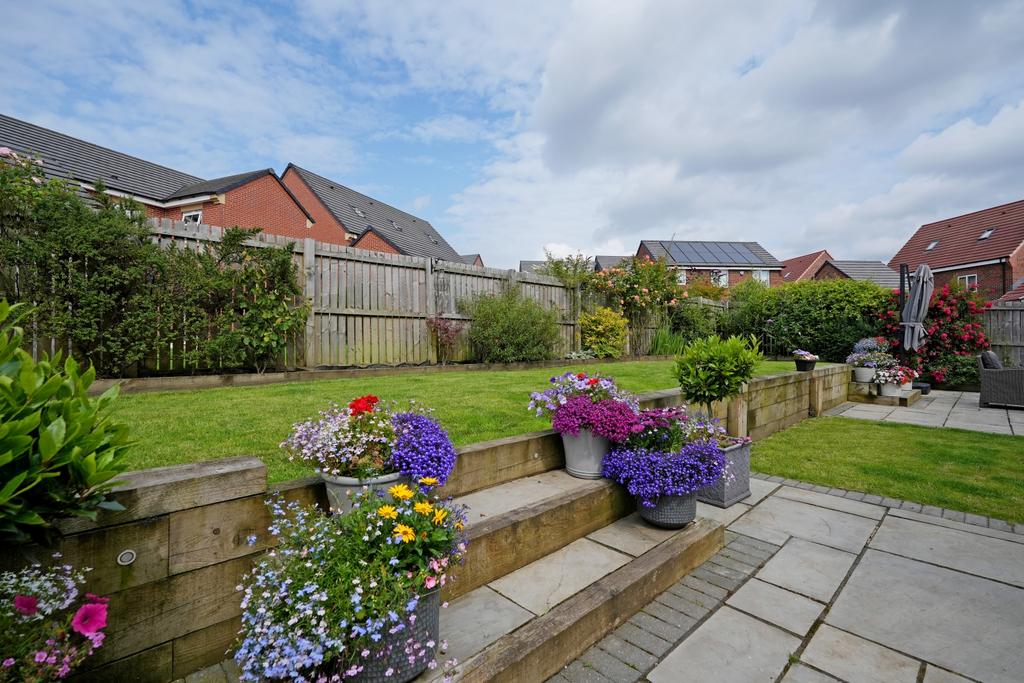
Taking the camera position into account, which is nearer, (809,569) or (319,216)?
(809,569)

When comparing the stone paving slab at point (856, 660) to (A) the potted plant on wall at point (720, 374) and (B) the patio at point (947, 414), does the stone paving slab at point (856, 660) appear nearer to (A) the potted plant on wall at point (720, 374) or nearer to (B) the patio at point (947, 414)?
(A) the potted plant on wall at point (720, 374)

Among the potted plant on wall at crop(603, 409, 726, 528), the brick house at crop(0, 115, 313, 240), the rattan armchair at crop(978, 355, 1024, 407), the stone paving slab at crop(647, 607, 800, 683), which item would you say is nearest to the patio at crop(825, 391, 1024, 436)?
the rattan armchair at crop(978, 355, 1024, 407)

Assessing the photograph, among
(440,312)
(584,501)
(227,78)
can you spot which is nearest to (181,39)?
(227,78)

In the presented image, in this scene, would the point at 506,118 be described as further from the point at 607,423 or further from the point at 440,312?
the point at 607,423

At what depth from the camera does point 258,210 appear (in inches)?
762

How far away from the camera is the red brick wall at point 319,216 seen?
22.4 metres

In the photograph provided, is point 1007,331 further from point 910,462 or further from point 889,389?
point 910,462

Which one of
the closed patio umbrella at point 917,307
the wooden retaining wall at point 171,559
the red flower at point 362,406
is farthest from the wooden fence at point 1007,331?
the wooden retaining wall at point 171,559

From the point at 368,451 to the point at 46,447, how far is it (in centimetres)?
110

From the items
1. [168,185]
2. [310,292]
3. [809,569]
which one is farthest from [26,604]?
[168,185]

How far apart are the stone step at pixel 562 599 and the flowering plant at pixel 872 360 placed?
8587mm

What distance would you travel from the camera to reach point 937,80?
8180mm

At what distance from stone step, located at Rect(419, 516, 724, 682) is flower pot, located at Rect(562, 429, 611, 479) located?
1.25 feet

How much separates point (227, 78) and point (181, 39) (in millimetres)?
636
